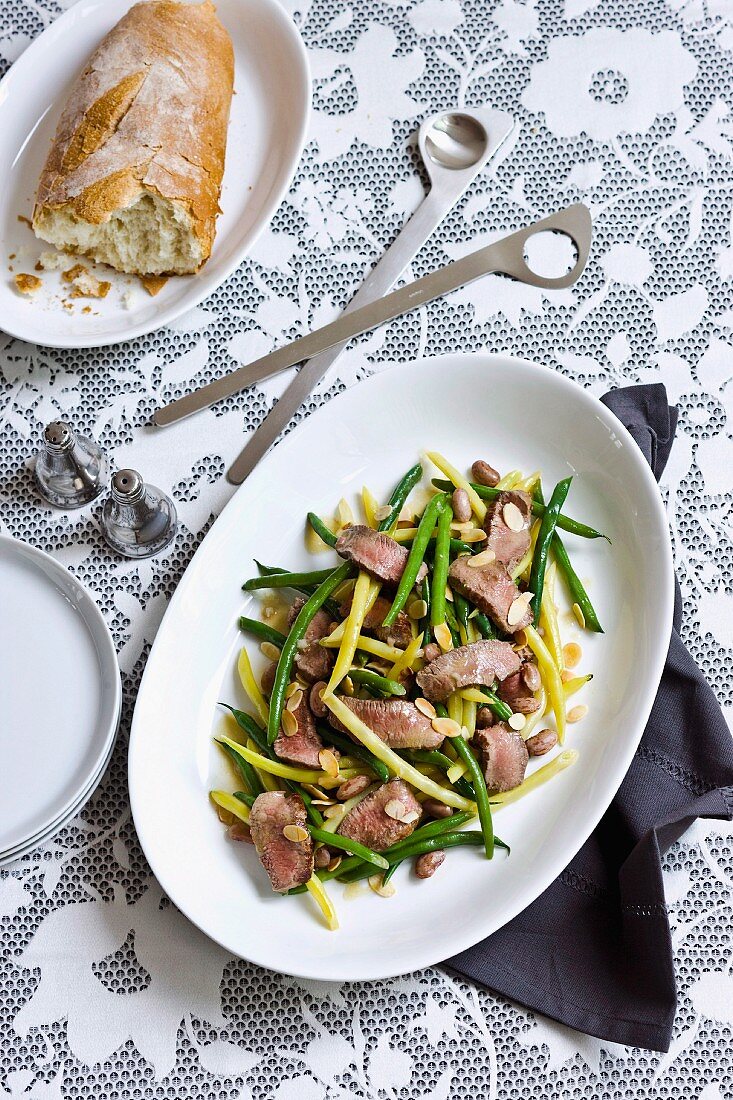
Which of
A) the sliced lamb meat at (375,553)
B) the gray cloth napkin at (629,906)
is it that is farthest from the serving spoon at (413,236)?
the gray cloth napkin at (629,906)

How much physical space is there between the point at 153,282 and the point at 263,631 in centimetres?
104

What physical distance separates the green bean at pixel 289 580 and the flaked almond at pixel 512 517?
44cm

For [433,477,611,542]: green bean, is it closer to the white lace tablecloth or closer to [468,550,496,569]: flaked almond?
[468,550,496,569]: flaked almond

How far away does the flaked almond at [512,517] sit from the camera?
7.79 feet

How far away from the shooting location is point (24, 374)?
8.97 ft

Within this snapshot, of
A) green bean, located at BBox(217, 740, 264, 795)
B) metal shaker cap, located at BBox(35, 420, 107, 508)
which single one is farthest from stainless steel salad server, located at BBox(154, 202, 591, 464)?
green bean, located at BBox(217, 740, 264, 795)

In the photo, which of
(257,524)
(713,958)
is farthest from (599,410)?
(713,958)

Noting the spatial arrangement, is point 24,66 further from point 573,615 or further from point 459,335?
point 573,615

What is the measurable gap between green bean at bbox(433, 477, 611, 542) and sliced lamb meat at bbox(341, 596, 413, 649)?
38cm

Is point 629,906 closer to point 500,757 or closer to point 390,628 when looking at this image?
point 500,757

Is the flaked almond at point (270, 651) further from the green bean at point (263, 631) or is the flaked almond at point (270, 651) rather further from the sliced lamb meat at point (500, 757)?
the sliced lamb meat at point (500, 757)

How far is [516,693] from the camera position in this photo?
7.56 feet

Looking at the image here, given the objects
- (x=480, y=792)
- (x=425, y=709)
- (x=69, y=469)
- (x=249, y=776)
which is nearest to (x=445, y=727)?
(x=425, y=709)

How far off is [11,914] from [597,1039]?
1407 mm
